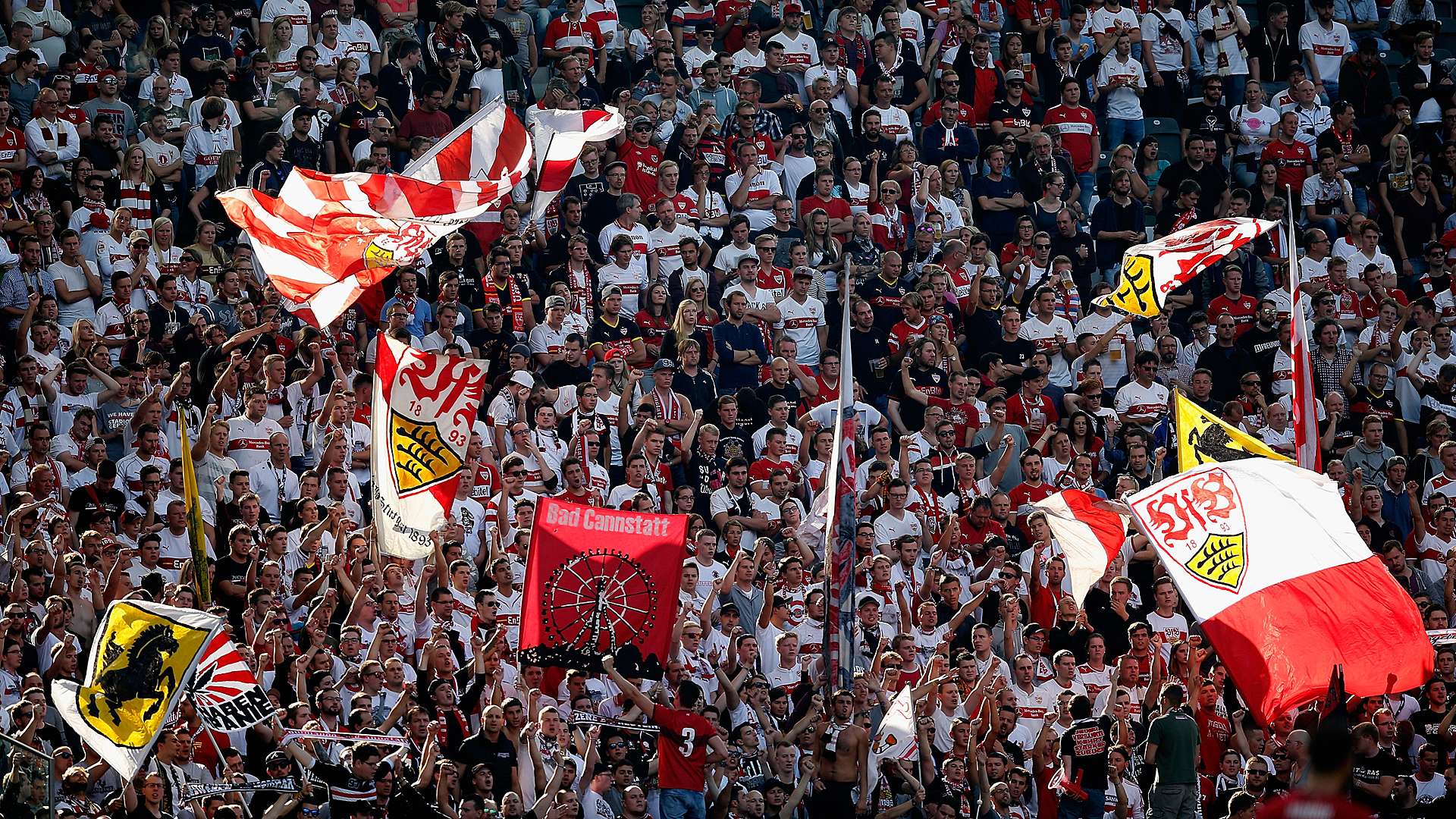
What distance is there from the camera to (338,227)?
54.7 ft

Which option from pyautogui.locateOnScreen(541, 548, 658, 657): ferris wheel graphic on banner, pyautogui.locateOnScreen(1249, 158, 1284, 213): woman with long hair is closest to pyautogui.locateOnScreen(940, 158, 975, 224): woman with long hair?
pyautogui.locateOnScreen(1249, 158, 1284, 213): woman with long hair

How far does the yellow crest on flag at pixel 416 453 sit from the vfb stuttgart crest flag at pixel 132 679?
1.97m

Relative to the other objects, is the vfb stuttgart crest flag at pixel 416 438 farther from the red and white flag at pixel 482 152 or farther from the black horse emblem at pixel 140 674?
the red and white flag at pixel 482 152

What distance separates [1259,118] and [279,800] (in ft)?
43.2

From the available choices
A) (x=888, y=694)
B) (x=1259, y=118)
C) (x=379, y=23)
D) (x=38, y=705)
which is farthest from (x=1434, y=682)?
(x=379, y=23)

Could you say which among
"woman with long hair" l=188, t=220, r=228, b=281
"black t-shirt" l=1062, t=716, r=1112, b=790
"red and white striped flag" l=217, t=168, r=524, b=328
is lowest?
"black t-shirt" l=1062, t=716, r=1112, b=790

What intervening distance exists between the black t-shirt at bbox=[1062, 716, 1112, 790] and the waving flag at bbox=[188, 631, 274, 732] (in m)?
5.53

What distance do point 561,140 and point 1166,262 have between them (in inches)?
198

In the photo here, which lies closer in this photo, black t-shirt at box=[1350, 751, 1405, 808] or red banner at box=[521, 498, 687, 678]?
red banner at box=[521, 498, 687, 678]

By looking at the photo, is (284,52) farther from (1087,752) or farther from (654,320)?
(1087,752)

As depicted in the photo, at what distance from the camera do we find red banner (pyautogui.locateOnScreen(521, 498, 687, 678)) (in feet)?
49.1

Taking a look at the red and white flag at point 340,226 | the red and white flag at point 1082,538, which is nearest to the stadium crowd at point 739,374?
the red and white flag at point 1082,538

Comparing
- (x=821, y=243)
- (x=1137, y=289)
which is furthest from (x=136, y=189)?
(x=1137, y=289)

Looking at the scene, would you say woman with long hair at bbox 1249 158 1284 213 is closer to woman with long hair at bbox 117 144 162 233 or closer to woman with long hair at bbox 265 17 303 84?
woman with long hair at bbox 265 17 303 84
